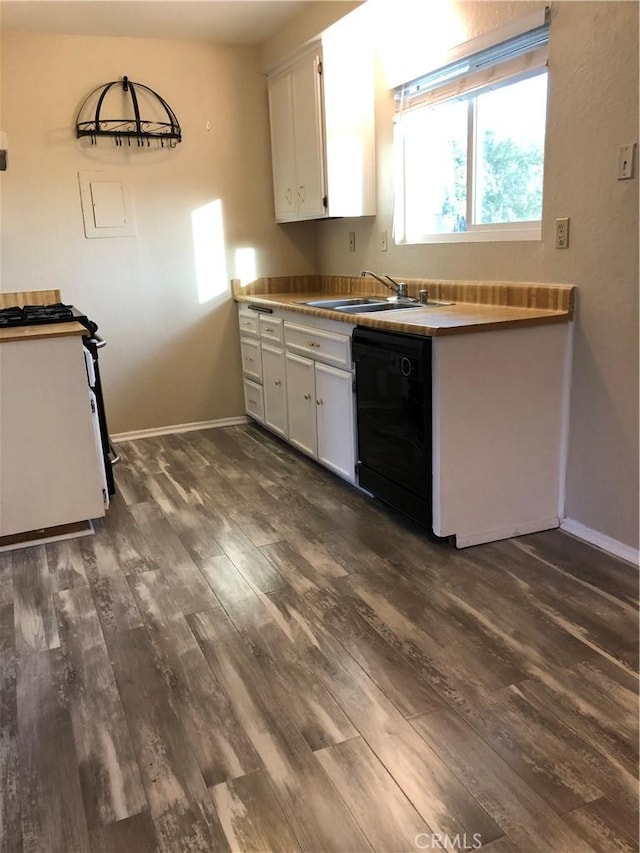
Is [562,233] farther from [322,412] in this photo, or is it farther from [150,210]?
[150,210]

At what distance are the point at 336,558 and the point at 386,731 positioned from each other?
3.38 ft

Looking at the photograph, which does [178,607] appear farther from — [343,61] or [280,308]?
[343,61]

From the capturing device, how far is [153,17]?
3.86 metres

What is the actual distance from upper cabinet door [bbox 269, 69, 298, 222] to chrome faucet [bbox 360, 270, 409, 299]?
30.2 inches

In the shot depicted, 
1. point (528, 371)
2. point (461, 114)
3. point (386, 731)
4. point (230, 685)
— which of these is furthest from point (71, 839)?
point (461, 114)

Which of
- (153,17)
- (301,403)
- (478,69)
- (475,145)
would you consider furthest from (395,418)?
(153,17)

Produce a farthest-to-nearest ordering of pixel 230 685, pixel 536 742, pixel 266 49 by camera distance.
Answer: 1. pixel 266 49
2. pixel 230 685
3. pixel 536 742

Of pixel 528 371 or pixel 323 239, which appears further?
pixel 323 239

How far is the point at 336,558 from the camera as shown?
9.08ft

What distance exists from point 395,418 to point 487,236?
3.38 feet

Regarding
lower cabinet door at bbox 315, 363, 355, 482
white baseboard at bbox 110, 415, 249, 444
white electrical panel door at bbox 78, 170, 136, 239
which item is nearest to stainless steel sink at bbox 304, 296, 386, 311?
lower cabinet door at bbox 315, 363, 355, 482

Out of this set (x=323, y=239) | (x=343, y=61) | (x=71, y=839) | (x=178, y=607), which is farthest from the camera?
(x=323, y=239)

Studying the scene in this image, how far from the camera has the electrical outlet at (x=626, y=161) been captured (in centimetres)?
238

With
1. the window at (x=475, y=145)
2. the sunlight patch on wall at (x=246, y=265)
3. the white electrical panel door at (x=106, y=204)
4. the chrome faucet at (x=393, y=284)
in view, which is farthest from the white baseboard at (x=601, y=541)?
the white electrical panel door at (x=106, y=204)
